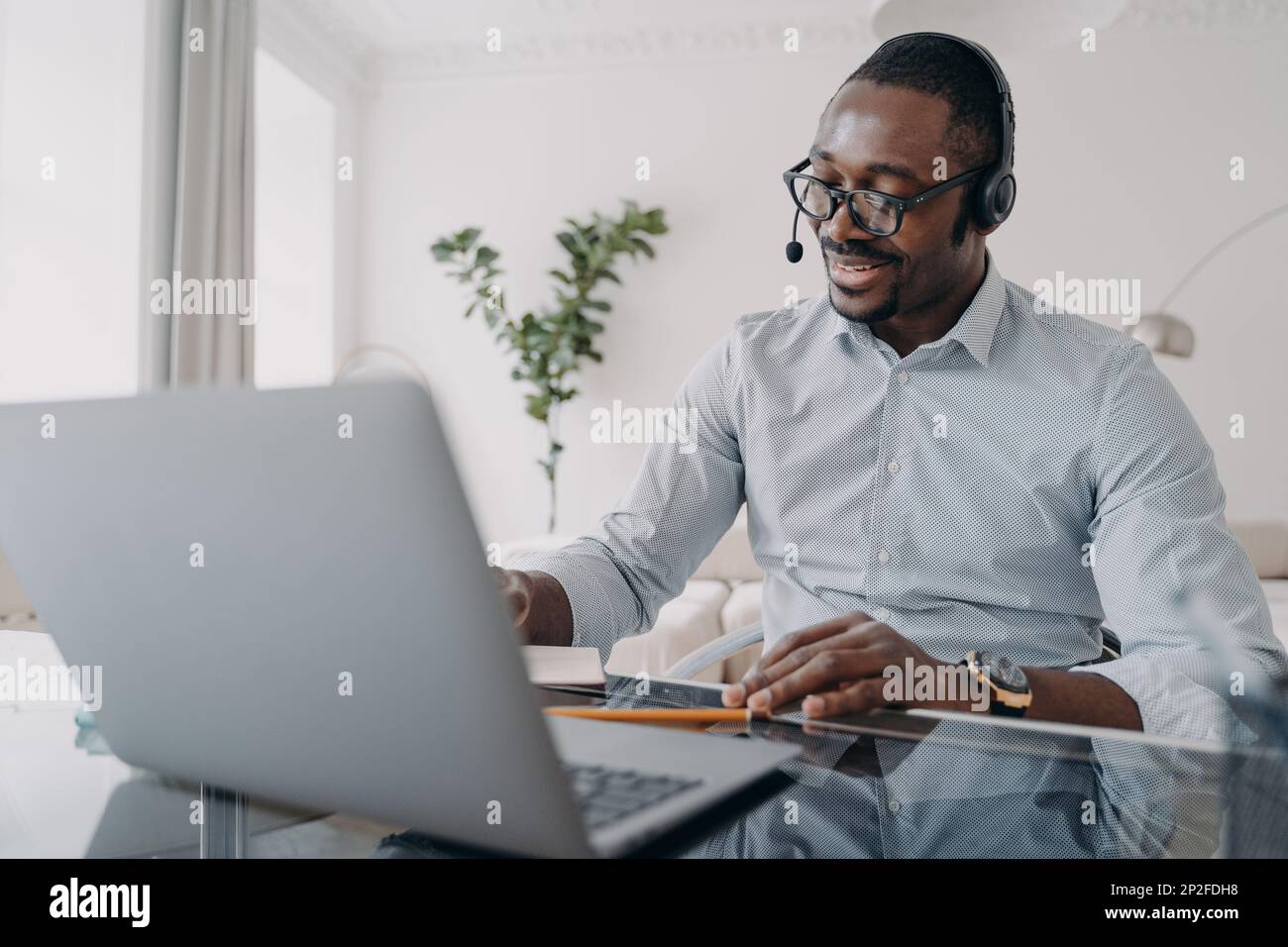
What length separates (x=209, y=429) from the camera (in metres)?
0.43

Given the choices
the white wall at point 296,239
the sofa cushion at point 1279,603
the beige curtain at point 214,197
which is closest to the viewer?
the sofa cushion at point 1279,603

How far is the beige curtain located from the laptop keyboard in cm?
292

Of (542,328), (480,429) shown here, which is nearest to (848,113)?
(542,328)

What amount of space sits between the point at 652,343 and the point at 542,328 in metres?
0.52

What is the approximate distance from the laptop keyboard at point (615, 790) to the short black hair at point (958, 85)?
0.99 meters

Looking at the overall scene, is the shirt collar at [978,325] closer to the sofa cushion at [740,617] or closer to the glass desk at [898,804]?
the glass desk at [898,804]

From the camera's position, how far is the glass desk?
1.59 feet

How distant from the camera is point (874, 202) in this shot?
4.04 ft

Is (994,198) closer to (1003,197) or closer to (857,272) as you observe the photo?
(1003,197)

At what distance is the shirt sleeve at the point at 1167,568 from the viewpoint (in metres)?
0.87

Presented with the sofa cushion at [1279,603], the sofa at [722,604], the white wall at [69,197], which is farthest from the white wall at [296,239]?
the sofa cushion at [1279,603]

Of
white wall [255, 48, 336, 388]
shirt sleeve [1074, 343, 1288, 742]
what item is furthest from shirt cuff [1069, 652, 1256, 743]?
white wall [255, 48, 336, 388]

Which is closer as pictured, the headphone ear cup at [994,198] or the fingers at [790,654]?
the fingers at [790,654]
